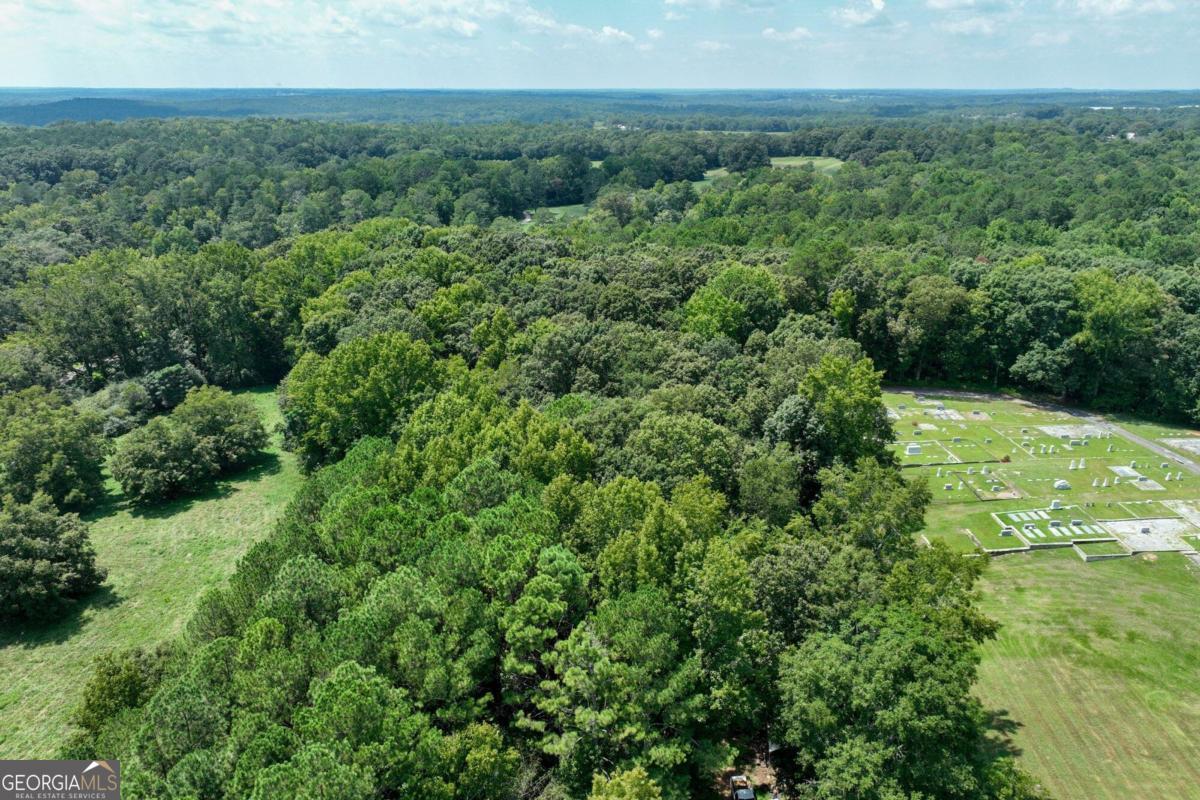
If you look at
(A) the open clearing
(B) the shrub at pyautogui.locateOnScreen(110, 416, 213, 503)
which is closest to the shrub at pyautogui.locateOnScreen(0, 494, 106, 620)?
(B) the shrub at pyautogui.locateOnScreen(110, 416, 213, 503)

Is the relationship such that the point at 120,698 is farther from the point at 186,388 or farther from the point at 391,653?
the point at 186,388

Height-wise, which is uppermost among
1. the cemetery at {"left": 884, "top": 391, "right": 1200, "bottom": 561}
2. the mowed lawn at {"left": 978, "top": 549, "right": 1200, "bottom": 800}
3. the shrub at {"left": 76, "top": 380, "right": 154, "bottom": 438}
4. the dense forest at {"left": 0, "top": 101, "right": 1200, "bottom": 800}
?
the dense forest at {"left": 0, "top": 101, "right": 1200, "bottom": 800}

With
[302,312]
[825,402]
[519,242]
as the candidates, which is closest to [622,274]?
[519,242]

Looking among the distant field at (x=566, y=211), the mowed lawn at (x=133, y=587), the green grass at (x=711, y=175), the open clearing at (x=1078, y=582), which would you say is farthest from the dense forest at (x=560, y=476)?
the green grass at (x=711, y=175)

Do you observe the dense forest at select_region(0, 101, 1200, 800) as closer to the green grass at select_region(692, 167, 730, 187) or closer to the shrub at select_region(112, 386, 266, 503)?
the shrub at select_region(112, 386, 266, 503)

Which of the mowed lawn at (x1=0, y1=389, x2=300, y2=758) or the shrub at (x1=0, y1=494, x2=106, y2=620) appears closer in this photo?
the mowed lawn at (x1=0, y1=389, x2=300, y2=758)

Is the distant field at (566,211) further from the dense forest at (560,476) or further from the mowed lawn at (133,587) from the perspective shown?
the mowed lawn at (133,587)
